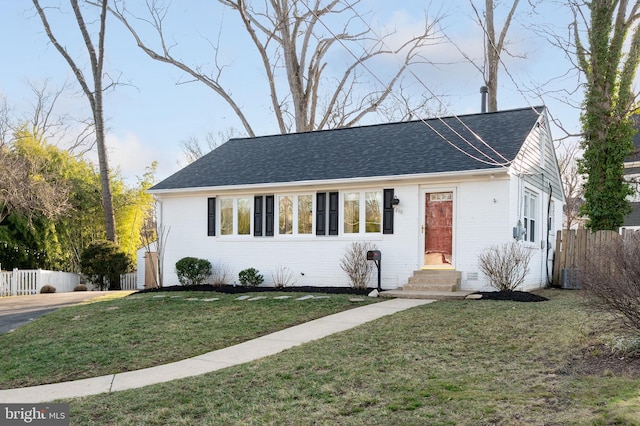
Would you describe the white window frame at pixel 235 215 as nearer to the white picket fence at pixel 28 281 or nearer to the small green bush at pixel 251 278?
the small green bush at pixel 251 278

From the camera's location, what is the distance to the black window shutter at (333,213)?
577 inches

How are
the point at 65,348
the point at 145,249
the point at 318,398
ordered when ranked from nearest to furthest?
the point at 318,398, the point at 65,348, the point at 145,249

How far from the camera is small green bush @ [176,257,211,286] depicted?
15.9 meters

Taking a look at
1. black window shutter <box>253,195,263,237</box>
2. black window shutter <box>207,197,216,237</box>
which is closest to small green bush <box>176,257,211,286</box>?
black window shutter <box>207,197,216,237</box>

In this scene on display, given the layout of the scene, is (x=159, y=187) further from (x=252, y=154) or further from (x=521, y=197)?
(x=521, y=197)

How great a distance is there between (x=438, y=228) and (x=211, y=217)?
21.3 feet

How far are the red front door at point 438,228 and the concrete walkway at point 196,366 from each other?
4.22 m

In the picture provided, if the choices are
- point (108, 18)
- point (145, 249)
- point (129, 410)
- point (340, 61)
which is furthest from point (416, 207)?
point (108, 18)

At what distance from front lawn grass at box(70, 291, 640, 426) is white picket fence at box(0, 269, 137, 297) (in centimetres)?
1393

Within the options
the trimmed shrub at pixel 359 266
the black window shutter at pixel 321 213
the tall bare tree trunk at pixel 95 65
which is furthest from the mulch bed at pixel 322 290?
the tall bare tree trunk at pixel 95 65

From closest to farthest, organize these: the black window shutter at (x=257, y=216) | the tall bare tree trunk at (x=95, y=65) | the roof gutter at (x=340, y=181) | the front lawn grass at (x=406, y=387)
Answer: the front lawn grass at (x=406, y=387) < the roof gutter at (x=340, y=181) < the black window shutter at (x=257, y=216) < the tall bare tree trunk at (x=95, y=65)

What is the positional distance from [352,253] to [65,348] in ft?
24.0

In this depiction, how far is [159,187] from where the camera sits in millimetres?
17047

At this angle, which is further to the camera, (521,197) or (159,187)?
(159,187)
